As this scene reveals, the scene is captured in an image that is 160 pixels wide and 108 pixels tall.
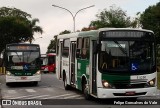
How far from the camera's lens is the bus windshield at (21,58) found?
28344mm

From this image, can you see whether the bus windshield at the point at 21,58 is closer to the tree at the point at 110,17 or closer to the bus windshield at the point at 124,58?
the bus windshield at the point at 124,58

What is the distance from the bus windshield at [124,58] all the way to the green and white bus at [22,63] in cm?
1261

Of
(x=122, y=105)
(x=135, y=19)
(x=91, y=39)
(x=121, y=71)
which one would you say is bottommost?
(x=122, y=105)

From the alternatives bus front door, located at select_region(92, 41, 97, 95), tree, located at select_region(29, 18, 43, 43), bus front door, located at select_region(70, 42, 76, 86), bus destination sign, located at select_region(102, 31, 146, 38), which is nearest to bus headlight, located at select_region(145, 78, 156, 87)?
bus destination sign, located at select_region(102, 31, 146, 38)

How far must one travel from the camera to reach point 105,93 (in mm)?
16078

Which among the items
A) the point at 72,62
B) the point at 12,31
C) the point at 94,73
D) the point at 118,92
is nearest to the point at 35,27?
the point at 12,31

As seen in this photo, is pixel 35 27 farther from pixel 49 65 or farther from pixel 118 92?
pixel 118 92

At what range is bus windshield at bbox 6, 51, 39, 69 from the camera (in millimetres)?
28344

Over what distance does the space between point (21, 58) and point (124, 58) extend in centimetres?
1331

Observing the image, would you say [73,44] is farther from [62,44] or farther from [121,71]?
[121,71]

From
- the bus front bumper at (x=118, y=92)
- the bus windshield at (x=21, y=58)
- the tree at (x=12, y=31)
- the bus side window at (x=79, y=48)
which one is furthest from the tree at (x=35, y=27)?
the bus front bumper at (x=118, y=92)

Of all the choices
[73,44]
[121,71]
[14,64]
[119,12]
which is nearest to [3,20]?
[119,12]

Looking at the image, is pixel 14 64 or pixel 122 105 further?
pixel 14 64

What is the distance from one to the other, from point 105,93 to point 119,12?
75290 mm
